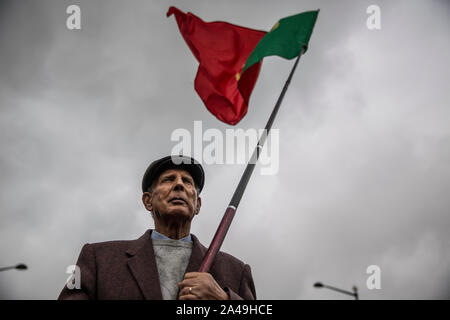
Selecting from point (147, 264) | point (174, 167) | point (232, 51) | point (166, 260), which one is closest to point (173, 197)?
point (174, 167)

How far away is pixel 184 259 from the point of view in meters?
4.11

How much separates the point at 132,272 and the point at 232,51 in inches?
145

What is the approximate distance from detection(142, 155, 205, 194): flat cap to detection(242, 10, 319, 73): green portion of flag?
187 centimetres

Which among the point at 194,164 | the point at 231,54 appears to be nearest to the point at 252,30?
the point at 231,54

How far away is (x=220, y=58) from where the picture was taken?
5633 mm

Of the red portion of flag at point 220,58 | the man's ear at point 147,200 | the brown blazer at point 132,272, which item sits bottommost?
the brown blazer at point 132,272

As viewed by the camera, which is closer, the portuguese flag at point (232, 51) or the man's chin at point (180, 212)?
the man's chin at point (180, 212)

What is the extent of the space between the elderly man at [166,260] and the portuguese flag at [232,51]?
122 centimetres

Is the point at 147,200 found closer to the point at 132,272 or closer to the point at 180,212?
the point at 180,212

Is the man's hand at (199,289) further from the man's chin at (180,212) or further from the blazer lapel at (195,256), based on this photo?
the man's chin at (180,212)

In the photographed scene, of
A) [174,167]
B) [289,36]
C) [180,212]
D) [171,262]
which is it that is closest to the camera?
[171,262]

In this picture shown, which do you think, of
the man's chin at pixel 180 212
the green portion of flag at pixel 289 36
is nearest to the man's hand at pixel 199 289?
the man's chin at pixel 180 212

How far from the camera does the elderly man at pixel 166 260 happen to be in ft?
11.5
